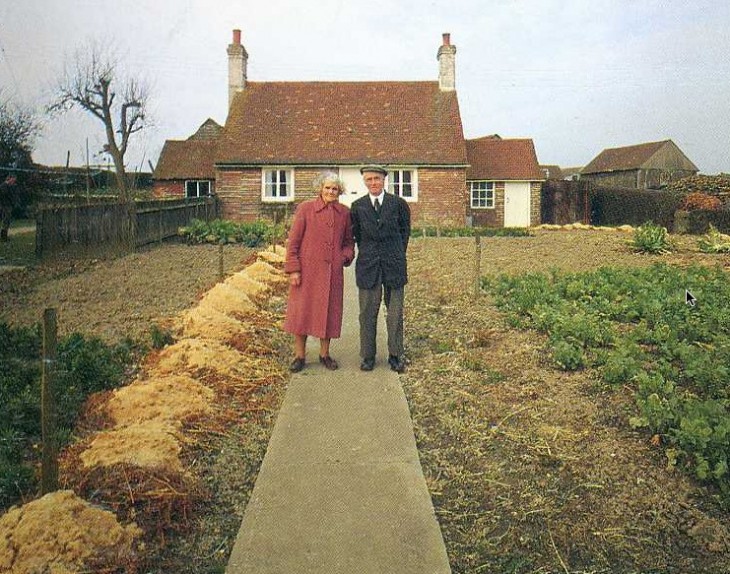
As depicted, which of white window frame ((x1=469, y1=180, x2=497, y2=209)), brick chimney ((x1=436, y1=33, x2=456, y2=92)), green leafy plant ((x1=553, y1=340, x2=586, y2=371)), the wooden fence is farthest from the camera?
white window frame ((x1=469, y1=180, x2=497, y2=209))

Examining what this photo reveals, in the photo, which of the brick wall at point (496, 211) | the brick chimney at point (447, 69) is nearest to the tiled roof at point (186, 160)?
the brick chimney at point (447, 69)

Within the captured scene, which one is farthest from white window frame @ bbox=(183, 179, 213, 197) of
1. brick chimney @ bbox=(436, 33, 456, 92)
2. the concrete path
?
the concrete path

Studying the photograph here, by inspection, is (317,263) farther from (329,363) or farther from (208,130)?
(208,130)

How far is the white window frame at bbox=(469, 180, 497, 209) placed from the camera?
31984 mm

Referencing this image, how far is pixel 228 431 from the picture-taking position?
5.20 meters

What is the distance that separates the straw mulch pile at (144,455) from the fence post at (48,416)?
189mm

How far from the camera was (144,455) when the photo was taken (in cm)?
439

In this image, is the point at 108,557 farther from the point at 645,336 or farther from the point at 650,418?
the point at 645,336

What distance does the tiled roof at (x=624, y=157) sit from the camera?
57500 millimetres

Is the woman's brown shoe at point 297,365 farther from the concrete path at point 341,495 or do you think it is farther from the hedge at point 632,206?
the hedge at point 632,206

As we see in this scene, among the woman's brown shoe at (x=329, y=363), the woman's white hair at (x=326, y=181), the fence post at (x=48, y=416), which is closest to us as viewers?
the fence post at (x=48, y=416)

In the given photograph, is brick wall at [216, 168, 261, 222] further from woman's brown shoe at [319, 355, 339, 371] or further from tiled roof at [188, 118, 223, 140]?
woman's brown shoe at [319, 355, 339, 371]

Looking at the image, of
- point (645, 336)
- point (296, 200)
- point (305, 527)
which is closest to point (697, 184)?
point (296, 200)

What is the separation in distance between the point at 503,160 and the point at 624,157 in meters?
31.7
